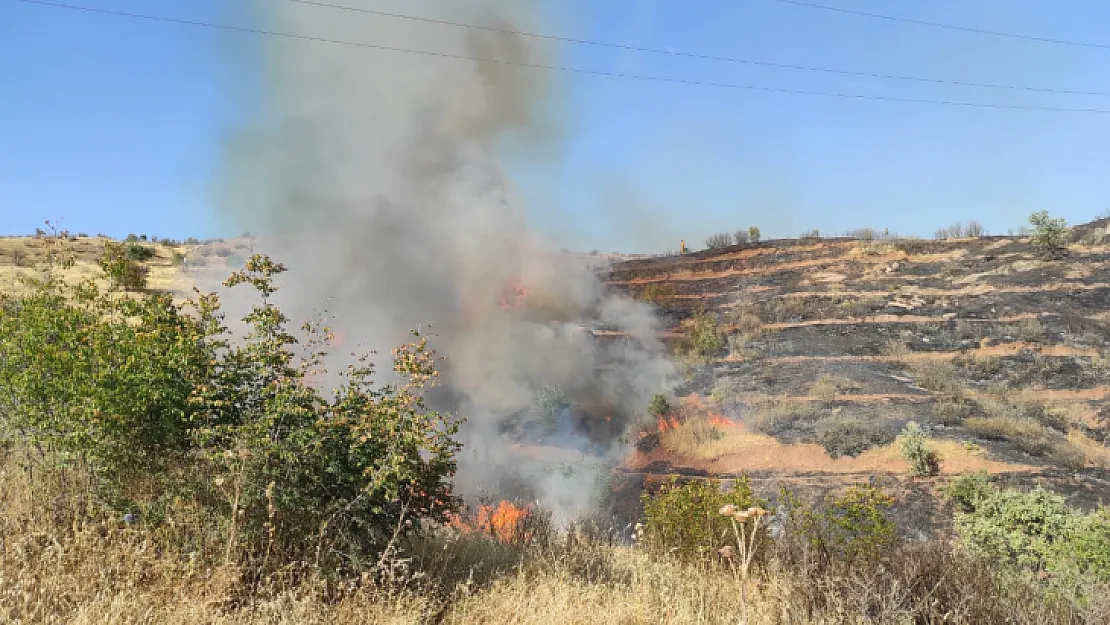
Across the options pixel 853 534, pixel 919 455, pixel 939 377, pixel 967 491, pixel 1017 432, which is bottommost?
pixel 967 491

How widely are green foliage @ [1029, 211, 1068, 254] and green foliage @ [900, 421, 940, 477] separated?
65.3ft

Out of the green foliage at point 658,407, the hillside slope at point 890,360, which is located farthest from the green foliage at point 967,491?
the green foliage at point 658,407

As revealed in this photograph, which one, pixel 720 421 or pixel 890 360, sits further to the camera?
pixel 890 360

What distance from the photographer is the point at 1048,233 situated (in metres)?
28.3

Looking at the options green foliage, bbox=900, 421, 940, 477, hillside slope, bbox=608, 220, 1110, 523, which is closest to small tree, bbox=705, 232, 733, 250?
hillside slope, bbox=608, 220, 1110, 523

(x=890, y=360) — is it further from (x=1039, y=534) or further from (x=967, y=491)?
(x=1039, y=534)

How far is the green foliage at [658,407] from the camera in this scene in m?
18.0

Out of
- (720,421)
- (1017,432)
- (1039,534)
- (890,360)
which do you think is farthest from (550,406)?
(890,360)

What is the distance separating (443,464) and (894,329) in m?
22.3

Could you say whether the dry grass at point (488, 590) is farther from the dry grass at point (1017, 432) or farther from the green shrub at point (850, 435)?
the dry grass at point (1017, 432)

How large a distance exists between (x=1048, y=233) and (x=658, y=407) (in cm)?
2174

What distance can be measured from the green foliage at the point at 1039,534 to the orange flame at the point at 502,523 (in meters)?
5.73

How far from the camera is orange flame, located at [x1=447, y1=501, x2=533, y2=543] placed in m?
8.49

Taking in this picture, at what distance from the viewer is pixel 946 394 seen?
58.4 feet
